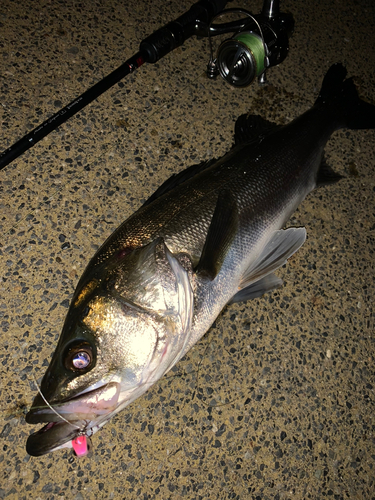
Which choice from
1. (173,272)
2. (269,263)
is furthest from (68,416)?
(269,263)

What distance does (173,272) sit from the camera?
160cm

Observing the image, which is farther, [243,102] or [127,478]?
[243,102]

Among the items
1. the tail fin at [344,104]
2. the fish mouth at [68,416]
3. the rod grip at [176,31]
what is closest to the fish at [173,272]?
the fish mouth at [68,416]

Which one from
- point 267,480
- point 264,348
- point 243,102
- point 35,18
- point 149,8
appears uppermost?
point 35,18

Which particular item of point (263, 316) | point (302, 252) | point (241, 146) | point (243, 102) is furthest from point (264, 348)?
point (243, 102)

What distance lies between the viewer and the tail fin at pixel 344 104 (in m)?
2.39

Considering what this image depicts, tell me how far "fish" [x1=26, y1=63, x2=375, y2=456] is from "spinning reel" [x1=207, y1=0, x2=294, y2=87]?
1.09 ft

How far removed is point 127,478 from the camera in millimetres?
1820

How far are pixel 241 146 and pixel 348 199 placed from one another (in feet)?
3.22

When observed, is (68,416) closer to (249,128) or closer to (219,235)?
(219,235)

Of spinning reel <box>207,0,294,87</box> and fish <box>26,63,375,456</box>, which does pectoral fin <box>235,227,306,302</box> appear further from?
spinning reel <box>207,0,294,87</box>

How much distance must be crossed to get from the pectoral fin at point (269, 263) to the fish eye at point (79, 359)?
0.83 metres

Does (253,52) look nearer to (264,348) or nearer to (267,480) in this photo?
(264,348)

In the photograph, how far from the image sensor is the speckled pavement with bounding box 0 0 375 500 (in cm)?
186
